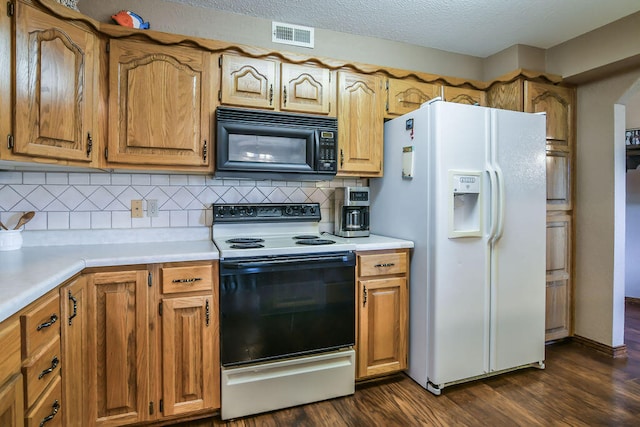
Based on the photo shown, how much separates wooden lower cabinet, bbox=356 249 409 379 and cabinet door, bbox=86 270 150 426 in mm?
1219

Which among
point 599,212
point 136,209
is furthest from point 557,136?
point 136,209

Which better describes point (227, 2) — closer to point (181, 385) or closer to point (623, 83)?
point (181, 385)

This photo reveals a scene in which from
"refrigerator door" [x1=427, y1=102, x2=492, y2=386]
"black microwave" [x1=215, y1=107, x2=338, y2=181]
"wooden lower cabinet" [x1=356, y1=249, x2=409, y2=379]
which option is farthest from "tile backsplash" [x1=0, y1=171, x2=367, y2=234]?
"refrigerator door" [x1=427, y1=102, x2=492, y2=386]

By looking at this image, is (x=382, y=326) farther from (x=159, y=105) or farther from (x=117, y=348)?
(x=159, y=105)

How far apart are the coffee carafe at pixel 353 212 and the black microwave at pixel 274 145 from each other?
0.21 metres

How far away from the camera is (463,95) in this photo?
2.78 metres

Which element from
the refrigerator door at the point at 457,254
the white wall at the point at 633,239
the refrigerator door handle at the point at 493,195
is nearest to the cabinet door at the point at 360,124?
the refrigerator door at the point at 457,254

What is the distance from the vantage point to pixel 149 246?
2.04 m

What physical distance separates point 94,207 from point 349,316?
1.73m

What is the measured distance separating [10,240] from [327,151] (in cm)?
187

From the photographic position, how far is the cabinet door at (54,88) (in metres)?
1.52

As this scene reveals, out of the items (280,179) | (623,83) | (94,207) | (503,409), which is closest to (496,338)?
(503,409)

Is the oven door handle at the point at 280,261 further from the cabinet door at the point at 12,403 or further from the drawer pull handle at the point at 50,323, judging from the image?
the cabinet door at the point at 12,403

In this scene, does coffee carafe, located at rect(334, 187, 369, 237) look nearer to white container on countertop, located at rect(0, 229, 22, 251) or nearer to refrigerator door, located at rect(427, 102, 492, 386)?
refrigerator door, located at rect(427, 102, 492, 386)
